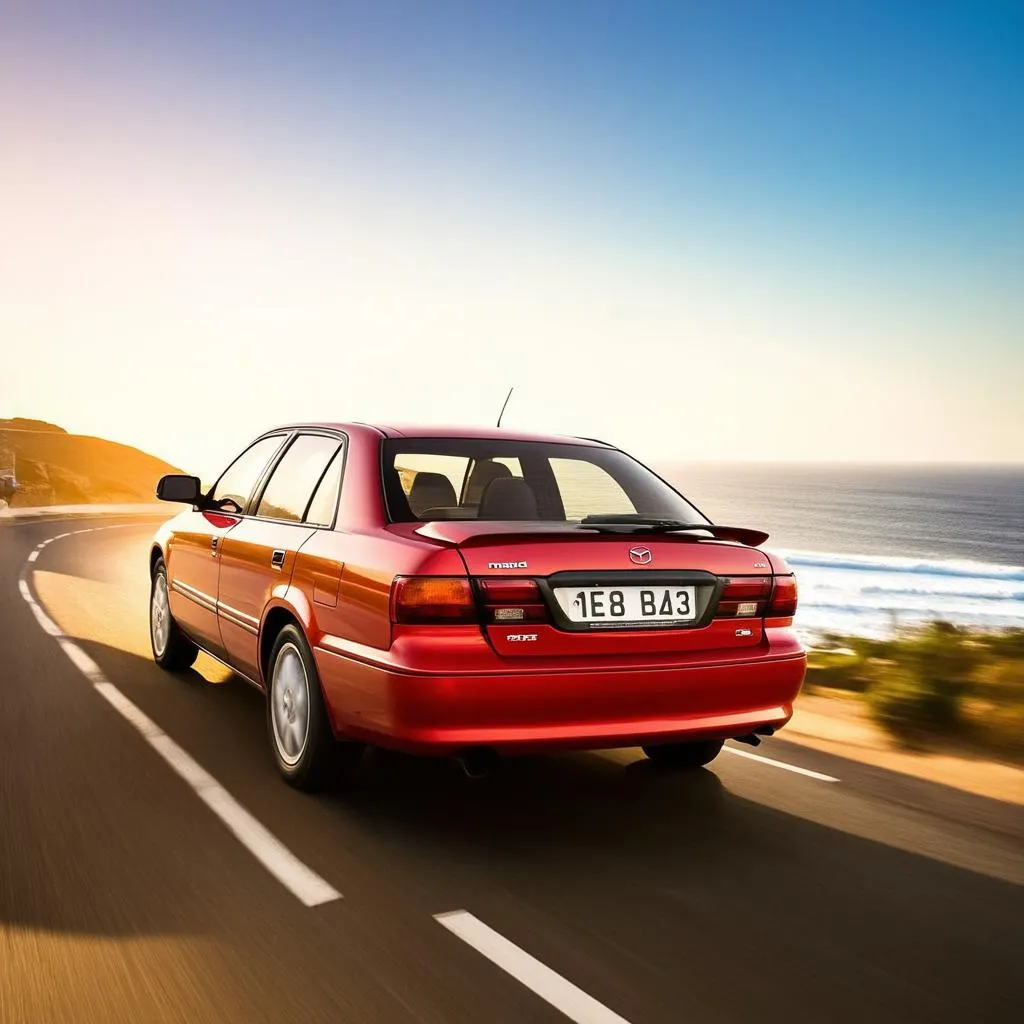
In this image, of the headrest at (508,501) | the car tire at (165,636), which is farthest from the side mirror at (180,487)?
the headrest at (508,501)

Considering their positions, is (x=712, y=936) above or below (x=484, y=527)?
below

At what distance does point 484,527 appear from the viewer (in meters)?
4.16

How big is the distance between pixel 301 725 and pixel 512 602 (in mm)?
1396

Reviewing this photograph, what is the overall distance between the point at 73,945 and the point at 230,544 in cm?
300

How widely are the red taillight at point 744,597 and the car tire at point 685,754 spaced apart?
1.13 m

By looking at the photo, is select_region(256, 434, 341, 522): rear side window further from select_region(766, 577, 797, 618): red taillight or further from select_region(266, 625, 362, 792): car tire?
select_region(766, 577, 797, 618): red taillight

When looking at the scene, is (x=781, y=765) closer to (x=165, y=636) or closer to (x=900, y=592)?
(x=165, y=636)

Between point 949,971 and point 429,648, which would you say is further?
point 429,648

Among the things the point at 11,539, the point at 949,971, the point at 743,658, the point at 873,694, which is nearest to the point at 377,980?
the point at 949,971

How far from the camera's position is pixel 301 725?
15.7 feet

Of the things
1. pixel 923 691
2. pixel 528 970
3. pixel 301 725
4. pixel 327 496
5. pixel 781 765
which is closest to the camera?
pixel 528 970

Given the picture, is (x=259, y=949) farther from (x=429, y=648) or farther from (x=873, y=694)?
(x=873, y=694)

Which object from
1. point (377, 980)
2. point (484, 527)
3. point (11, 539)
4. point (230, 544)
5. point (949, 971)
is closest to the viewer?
→ point (377, 980)

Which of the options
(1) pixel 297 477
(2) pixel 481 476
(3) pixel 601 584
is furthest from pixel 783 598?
(1) pixel 297 477
